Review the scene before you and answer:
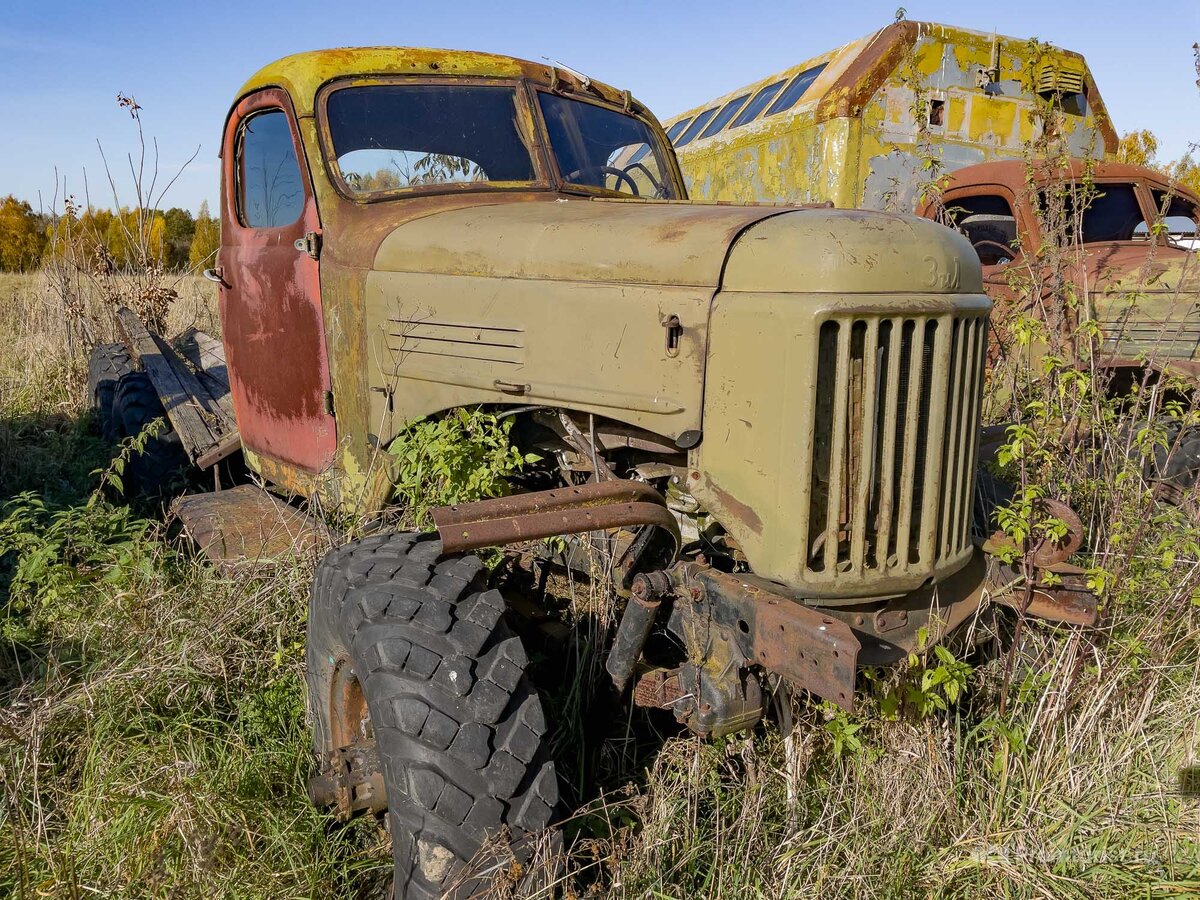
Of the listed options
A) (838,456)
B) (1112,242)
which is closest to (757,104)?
(1112,242)

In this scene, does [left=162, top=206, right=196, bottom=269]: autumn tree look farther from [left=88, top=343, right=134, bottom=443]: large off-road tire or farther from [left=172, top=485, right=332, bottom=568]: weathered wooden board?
[left=172, top=485, right=332, bottom=568]: weathered wooden board

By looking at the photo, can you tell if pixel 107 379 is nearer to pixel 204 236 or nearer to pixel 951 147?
pixel 951 147

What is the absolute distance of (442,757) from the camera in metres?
2.16

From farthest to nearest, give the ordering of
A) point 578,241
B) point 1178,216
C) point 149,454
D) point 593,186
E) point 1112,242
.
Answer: point 1178,216 → point 1112,242 → point 149,454 → point 593,186 → point 578,241

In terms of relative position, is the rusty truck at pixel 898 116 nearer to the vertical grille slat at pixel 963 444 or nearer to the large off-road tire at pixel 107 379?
the vertical grille slat at pixel 963 444

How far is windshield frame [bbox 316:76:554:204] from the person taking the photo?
3.41m

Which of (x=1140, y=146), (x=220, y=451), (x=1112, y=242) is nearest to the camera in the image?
(x=220, y=451)

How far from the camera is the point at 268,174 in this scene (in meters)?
3.89

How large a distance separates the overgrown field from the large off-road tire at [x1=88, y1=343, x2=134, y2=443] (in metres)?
2.49

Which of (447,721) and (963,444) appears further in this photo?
(963,444)

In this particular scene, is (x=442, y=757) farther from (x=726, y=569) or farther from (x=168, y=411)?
(x=168, y=411)

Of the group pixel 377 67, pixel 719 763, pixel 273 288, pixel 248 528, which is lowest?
pixel 719 763

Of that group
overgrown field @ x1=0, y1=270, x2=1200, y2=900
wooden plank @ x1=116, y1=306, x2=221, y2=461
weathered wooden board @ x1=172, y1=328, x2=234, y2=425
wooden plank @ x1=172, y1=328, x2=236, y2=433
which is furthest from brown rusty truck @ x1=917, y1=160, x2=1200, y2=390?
weathered wooden board @ x1=172, y1=328, x2=234, y2=425

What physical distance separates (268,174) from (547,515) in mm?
2371
